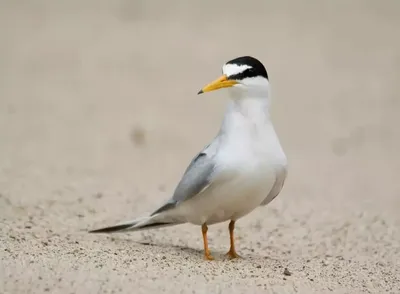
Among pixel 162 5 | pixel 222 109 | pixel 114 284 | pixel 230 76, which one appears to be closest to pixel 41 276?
pixel 114 284

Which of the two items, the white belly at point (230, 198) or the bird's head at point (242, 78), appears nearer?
the white belly at point (230, 198)

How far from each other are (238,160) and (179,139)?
4.32 m

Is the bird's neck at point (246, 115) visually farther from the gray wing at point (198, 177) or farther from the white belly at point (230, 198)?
the white belly at point (230, 198)

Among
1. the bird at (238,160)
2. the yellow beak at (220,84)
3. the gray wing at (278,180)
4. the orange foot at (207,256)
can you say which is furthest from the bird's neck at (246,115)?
the orange foot at (207,256)

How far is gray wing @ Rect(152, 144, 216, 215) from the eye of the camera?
433 centimetres

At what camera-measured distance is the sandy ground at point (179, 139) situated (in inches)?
170

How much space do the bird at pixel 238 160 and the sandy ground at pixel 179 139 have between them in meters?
0.31

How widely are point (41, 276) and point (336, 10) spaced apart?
10056 millimetres

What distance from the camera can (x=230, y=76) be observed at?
4.42 meters

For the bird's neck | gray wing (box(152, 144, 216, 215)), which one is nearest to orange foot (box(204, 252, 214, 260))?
gray wing (box(152, 144, 216, 215))

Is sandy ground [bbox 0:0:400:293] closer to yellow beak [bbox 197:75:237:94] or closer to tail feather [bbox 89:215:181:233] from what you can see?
tail feather [bbox 89:215:181:233]

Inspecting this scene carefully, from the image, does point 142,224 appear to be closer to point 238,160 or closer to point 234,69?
point 238,160

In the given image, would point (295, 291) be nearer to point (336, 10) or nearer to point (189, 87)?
point (189, 87)

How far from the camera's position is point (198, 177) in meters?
4.36
